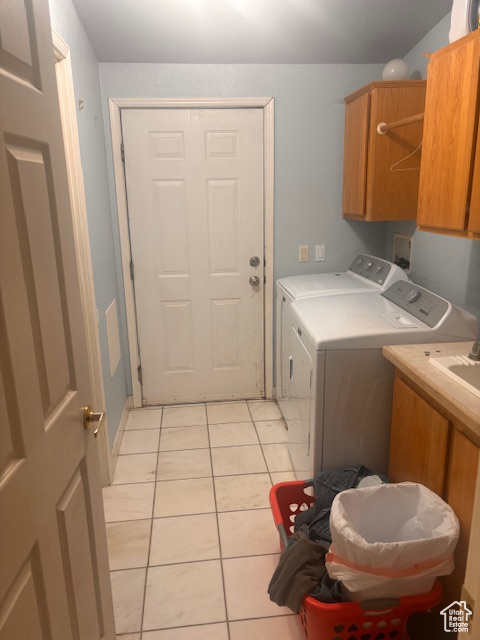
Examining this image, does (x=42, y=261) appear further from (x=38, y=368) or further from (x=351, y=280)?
(x=351, y=280)

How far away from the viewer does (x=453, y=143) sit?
1.71 metres

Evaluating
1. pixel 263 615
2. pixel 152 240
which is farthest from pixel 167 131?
pixel 263 615

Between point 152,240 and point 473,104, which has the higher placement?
point 473,104

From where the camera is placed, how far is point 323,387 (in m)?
1.96

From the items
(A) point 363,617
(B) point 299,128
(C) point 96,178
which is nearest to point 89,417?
(A) point 363,617

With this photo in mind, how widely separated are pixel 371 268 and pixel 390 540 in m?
1.74

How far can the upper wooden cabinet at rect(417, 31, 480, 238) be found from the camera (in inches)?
62.7

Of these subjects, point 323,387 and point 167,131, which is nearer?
point 323,387

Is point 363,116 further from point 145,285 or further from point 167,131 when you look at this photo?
point 145,285

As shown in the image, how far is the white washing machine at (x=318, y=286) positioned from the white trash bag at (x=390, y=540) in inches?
48.6

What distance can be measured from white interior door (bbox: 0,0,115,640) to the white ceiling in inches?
63.7

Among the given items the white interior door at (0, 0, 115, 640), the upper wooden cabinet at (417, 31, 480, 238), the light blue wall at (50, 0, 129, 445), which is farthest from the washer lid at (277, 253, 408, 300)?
the white interior door at (0, 0, 115, 640)

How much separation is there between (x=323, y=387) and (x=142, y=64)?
2290mm

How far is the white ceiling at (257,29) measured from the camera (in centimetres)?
230
